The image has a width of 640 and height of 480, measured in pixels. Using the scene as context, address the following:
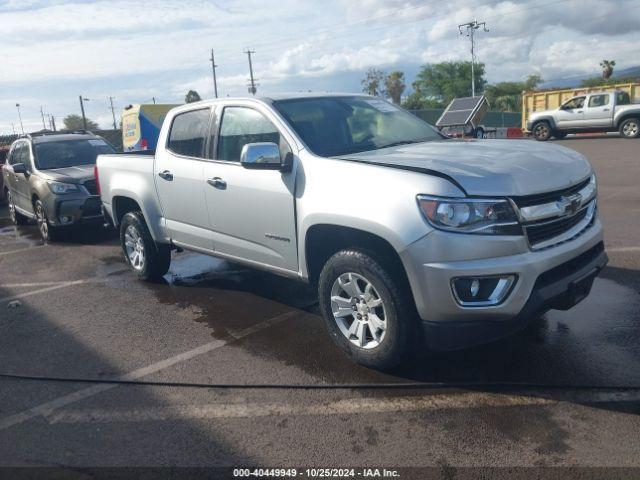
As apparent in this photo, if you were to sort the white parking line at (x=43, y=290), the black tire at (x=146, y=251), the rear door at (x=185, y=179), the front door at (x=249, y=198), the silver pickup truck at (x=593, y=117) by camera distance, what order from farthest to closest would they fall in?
the silver pickup truck at (x=593, y=117) → the white parking line at (x=43, y=290) → the black tire at (x=146, y=251) → the rear door at (x=185, y=179) → the front door at (x=249, y=198)

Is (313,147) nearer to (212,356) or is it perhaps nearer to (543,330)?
(212,356)

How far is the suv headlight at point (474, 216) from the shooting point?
3.33m

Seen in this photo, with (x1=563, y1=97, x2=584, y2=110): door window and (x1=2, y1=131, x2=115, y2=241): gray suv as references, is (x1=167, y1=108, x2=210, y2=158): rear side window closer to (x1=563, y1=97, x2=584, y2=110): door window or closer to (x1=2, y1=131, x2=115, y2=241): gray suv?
(x1=2, y1=131, x2=115, y2=241): gray suv

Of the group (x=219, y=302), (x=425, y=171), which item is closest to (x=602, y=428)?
(x=425, y=171)

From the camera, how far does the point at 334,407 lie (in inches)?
138

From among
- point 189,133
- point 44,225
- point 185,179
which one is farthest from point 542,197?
point 44,225

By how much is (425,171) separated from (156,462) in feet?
7.11

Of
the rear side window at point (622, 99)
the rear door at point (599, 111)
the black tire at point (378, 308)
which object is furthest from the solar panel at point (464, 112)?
the black tire at point (378, 308)

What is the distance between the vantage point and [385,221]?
350 cm

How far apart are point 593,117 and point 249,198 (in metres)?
21.8

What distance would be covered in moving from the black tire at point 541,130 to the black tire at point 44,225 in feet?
66.2

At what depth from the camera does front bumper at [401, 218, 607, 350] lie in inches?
130

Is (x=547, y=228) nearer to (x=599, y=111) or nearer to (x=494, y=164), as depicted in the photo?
(x=494, y=164)

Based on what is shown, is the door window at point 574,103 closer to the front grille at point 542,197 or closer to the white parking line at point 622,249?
the white parking line at point 622,249
